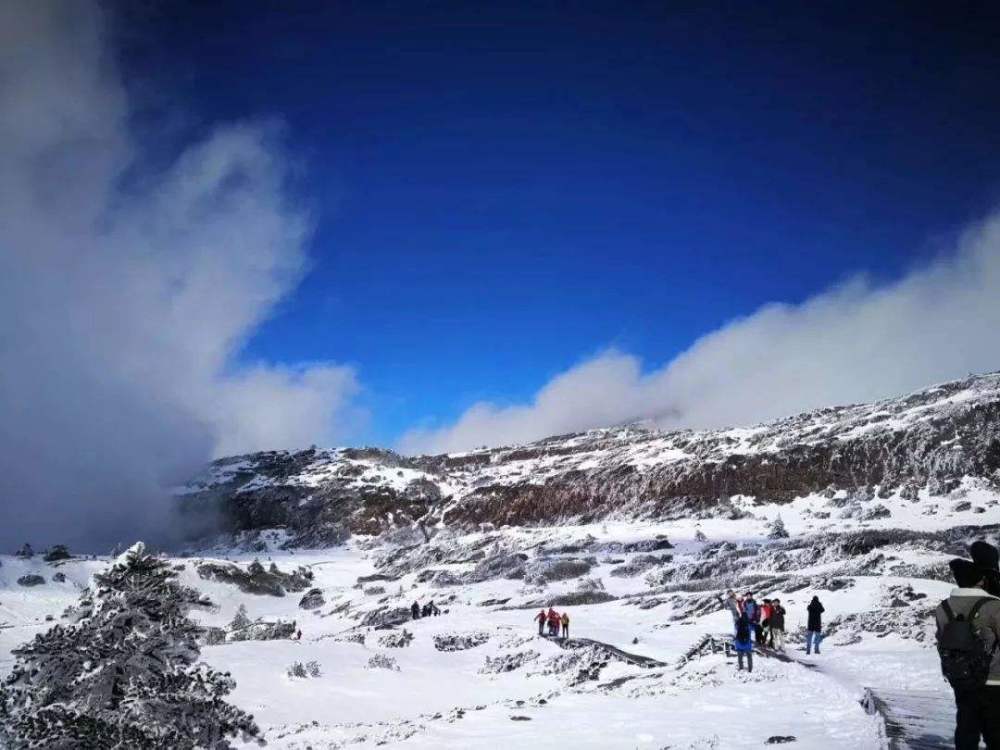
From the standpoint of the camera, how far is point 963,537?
3725cm

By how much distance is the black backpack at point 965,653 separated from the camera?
5160mm

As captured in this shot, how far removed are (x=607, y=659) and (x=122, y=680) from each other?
14.9 metres

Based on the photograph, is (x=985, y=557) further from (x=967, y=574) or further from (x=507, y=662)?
(x=507, y=662)

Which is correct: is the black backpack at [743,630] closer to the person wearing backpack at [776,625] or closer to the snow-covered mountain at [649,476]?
the person wearing backpack at [776,625]

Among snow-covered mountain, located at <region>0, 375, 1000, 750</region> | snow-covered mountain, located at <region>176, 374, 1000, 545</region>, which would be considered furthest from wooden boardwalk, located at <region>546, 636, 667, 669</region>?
snow-covered mountain, located at <region>176, 374, 1000, 545</region>

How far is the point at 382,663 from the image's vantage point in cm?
2106

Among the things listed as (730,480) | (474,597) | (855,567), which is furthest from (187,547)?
(855,567)

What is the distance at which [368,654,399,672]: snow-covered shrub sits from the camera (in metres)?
20.8

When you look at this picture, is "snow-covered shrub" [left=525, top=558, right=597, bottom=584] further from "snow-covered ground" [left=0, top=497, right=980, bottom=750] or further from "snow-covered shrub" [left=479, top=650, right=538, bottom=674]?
"snow-covered shrub" [left=479, top=650, right=538, bottom=674]

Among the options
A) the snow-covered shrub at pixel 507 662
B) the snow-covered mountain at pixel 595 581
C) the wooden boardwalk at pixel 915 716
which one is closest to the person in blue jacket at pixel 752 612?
the snow-covered mountain at pixel 595 581

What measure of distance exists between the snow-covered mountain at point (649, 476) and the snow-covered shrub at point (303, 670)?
4604cm

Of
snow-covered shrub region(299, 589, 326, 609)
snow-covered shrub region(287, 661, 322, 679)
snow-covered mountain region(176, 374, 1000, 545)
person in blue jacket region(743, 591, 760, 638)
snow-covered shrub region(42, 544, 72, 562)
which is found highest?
snow-covered mountain region(176, 374, 1000, 545)

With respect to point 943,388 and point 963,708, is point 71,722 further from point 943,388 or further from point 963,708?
point 943,388

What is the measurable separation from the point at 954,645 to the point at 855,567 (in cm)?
3094
